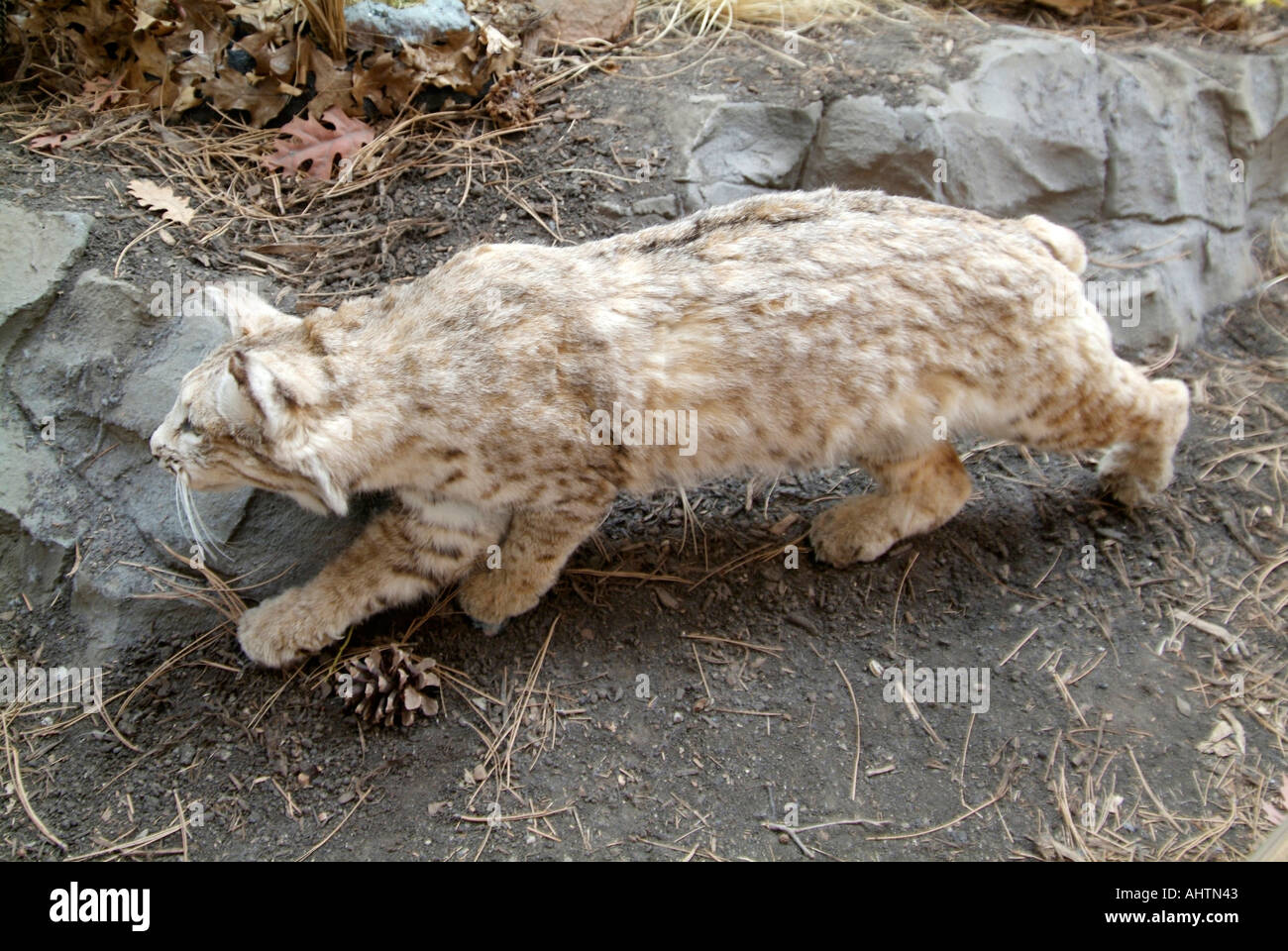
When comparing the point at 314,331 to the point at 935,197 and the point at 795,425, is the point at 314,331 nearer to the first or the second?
the point at 795,425

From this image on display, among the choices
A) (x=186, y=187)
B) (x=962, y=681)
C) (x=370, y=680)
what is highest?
(x=186, y=187)

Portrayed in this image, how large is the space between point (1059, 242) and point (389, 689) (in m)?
2.88

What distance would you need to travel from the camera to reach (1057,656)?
3543 mm

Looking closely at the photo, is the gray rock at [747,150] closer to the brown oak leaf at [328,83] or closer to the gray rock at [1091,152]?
the gray rock at [1091,152]

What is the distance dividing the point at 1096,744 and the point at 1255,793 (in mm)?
501

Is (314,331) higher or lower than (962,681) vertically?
higher

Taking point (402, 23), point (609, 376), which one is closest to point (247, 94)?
point (402, 23)

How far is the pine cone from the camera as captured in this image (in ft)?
10.5

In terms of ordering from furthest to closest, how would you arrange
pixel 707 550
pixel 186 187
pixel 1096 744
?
pixel 186 187 < pixel 707 550 < pixel 1096 744

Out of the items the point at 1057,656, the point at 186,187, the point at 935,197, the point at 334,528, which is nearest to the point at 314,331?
the point at 334,528

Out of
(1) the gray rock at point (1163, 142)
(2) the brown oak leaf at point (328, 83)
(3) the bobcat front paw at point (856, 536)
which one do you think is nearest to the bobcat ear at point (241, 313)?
Answer: (2) the brown oak leaf at point (328, 83)

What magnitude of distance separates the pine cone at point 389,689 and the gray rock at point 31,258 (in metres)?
2.06

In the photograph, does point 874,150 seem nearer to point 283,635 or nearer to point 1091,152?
point 1091,152

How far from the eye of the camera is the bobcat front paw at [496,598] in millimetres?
3443
